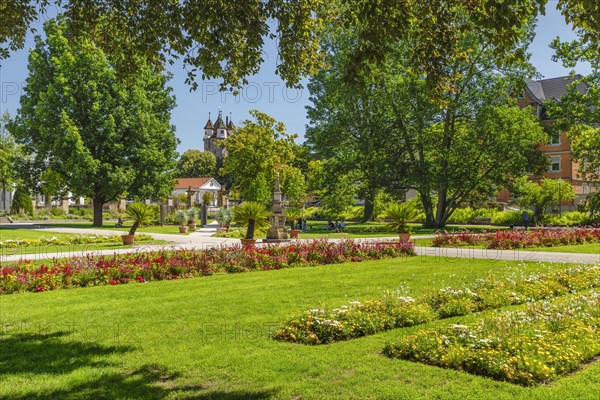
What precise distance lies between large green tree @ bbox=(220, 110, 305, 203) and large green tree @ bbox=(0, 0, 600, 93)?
38.0 meters

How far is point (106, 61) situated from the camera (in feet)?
130

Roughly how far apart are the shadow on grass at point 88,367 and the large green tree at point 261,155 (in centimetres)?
4029

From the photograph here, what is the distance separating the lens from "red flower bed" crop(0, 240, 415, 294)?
11.5 meters

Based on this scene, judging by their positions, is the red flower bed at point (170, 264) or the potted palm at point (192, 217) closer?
the red flower bed at point (170, 264)

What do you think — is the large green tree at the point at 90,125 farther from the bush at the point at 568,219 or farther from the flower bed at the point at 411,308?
the flower bed at the point at 411,308

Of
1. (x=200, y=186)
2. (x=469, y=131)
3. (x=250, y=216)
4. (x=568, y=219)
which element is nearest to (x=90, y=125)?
(x=250, y=216)

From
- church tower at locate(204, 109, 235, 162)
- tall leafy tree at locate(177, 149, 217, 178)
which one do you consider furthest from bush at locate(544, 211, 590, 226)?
church tower at locate(204, 109, 235, 162)

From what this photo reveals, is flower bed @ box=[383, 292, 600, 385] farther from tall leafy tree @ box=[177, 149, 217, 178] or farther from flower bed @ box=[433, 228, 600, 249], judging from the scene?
tall leafy tree @ box=[177, 149, 217, 178]

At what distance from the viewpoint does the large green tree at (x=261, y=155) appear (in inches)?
1902

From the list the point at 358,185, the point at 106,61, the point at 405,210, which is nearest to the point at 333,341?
the point at 405,210

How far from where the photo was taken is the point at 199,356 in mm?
6125

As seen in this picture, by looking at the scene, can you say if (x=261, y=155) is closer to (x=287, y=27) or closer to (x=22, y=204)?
(x=22, y=204)

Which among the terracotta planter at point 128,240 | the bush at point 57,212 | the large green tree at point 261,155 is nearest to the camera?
the terracotta planter at point 128,240

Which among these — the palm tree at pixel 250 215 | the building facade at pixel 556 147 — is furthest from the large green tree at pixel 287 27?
the building facade at pixel 556 147
